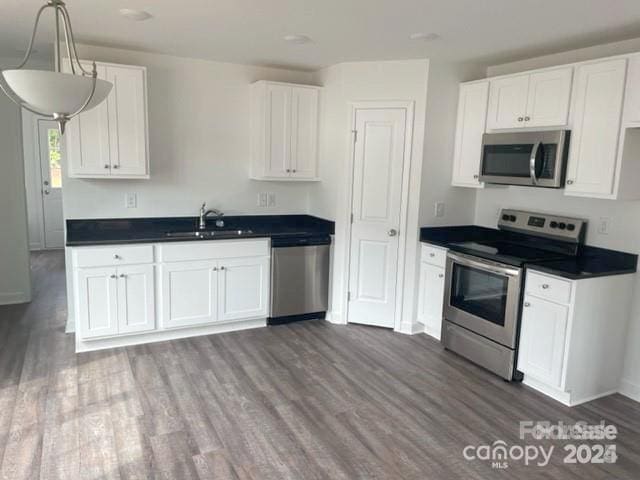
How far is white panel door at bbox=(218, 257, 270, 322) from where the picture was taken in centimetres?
417

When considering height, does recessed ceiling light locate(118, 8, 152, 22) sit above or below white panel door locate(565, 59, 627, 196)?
above

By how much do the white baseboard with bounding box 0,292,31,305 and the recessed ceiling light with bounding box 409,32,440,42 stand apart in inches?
180

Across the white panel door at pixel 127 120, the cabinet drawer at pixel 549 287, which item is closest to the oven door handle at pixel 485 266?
the cabinet drawer at pixel 549 287

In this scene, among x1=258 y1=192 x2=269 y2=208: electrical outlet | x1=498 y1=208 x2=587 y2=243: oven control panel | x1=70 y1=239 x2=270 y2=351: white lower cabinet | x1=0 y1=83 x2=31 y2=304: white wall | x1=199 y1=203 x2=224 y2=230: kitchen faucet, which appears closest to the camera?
x1=498 y1=208 x2=587 y2=243: oven control panel

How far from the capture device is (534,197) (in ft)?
13.0

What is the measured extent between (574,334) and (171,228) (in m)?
3.38

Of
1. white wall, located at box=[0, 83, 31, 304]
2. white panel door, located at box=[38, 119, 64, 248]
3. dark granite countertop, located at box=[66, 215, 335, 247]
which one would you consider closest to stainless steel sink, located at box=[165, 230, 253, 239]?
dark granite countertop, located at box=[66, 215, 335, 247]

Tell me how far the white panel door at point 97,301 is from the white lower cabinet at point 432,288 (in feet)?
8.53

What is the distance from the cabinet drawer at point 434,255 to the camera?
Answer: 405cm

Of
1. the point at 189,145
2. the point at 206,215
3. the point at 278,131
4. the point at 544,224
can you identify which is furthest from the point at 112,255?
the point at 544,224

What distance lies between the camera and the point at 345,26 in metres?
3.16

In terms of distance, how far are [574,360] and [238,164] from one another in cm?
331

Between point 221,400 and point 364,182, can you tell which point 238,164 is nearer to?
point 364,182

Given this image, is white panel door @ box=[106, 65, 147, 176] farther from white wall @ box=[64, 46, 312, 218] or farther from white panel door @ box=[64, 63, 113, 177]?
white wall @ box=[64, 46, 312, 218]
